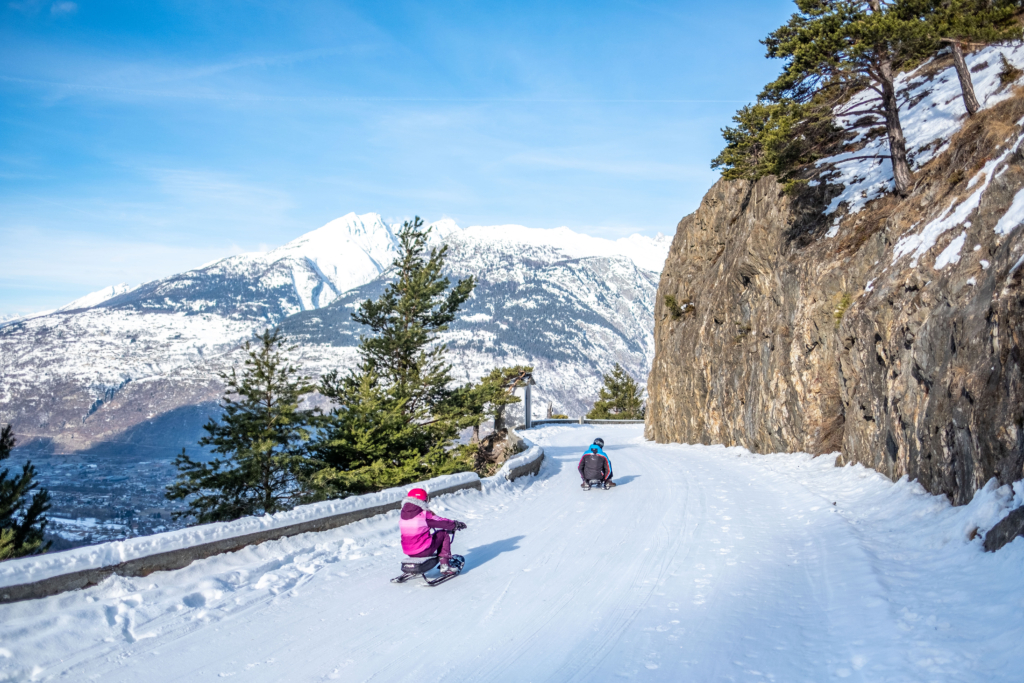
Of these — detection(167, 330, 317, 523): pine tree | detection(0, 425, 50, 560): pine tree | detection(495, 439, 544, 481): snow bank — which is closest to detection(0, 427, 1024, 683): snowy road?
detection(495, 439, 544, 481): snow bank

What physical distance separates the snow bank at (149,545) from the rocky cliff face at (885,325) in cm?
922

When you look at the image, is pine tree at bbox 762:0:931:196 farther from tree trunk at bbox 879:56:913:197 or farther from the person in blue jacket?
the person in blue jacket

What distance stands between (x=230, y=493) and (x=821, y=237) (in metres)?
20.7

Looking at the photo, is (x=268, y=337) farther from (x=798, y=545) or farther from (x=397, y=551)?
(x=798, y=545)

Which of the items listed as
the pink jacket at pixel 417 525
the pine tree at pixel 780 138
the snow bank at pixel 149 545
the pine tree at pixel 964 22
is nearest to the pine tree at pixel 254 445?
the snow bank at pixel 149 545

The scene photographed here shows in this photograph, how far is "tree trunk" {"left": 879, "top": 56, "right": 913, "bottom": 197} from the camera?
16781 millimetres

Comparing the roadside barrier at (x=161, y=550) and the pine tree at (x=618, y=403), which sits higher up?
the roadside barrier at (x=161, y=550)

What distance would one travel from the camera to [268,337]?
16.5 metres

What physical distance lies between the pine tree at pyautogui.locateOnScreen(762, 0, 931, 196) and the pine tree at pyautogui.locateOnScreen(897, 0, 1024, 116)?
1.08 ft

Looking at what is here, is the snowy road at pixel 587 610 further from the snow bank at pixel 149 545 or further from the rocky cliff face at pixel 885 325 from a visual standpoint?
the rocky cliff face at pixel 885 325

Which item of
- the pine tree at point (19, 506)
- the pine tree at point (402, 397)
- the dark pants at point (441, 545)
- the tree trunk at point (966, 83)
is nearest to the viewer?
the dark pants at point (441, 545)

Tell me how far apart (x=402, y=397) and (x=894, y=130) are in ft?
55.5

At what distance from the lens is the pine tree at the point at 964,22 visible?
46.4 ft

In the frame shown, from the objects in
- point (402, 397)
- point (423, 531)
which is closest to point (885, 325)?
point (423, 531)
